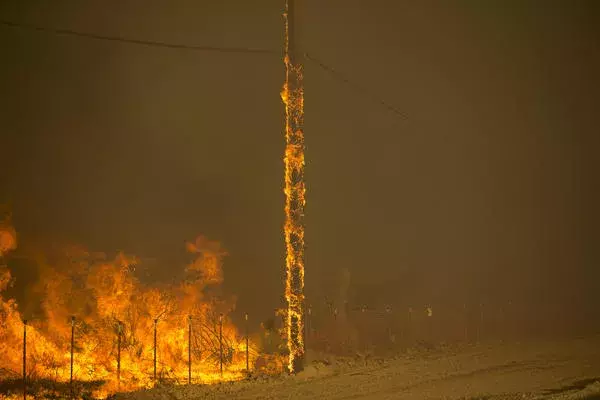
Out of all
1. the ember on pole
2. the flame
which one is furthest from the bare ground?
the flame

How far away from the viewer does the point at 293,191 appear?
1666cm

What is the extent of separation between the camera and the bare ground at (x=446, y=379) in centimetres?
1180

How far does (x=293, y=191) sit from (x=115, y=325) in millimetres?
9369

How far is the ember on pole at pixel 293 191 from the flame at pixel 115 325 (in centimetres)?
276

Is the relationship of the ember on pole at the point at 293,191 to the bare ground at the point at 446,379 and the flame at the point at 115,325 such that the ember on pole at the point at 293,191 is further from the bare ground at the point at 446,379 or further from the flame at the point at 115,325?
the flame at the point at 115,325

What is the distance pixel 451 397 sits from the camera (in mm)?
11422

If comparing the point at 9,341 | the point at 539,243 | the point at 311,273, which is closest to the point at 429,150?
the point at 539,243

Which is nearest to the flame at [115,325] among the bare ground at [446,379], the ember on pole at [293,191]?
the ember on pole at [293,191]

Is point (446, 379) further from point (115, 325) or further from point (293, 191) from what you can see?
point (115, 325)

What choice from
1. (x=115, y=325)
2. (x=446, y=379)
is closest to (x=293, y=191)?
(x=446, y=379)

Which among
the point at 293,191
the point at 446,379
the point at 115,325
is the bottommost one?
the point at 446,379

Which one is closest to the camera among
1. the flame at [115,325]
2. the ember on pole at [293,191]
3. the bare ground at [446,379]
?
the bare ground at [446,379]

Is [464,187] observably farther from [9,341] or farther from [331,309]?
[9,341]

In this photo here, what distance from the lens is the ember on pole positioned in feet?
54.1
